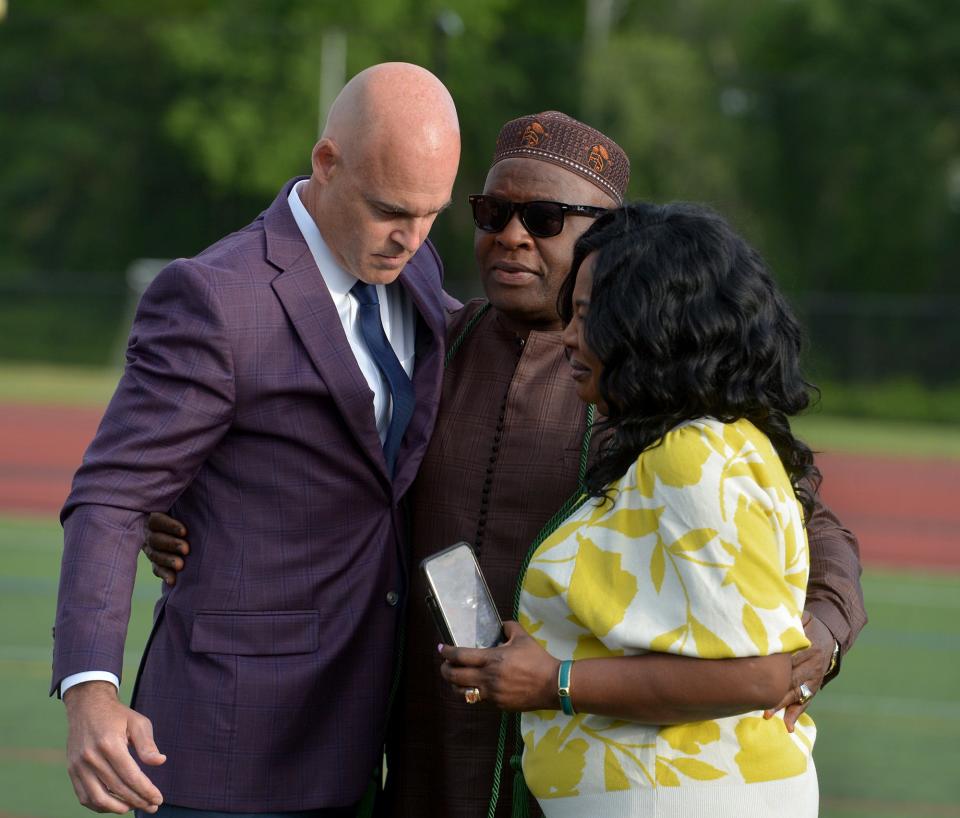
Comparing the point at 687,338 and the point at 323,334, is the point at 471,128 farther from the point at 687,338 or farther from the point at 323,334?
the point at 687,338

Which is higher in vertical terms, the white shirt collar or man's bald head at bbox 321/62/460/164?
man's bald head at bbox 321/62/460/164

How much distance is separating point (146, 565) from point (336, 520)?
7.96 metres

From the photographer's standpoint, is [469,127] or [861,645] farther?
[469,127]

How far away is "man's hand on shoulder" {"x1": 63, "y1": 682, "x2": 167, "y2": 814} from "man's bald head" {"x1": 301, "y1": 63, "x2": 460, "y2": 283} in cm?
99

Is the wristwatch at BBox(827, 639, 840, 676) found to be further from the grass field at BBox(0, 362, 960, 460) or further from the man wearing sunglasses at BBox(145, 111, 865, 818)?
the grass field at BBox(0, 362, 960, 460)

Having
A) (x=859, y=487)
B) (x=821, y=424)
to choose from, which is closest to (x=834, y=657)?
(x=859, y=487)

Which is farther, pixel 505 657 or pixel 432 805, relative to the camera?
pixel 432 805

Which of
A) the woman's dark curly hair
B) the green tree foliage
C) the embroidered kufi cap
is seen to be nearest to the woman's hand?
the woman's dark curly hair

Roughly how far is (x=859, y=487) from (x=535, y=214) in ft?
49.0

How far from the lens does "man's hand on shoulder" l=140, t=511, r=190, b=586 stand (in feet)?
9.46

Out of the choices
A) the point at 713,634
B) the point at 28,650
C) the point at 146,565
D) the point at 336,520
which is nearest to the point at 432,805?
the point at 336,520

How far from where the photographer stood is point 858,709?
7344 millimetres

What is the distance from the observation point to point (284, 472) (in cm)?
285

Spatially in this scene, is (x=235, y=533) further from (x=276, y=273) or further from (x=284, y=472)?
(x=276, y=273)
